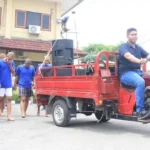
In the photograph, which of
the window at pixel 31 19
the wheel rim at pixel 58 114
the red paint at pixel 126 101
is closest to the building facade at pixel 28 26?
the window at pixel 31 19

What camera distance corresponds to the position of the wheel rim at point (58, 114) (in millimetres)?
7668

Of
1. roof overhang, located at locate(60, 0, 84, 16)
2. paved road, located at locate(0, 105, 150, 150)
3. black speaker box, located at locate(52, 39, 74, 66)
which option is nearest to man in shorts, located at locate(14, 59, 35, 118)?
black speaker box, located at locate(52, 39, 74, 66)

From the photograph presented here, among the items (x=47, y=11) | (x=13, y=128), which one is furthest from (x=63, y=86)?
(x=47, y=11)

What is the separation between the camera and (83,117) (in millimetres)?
9727

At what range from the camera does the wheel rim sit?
767 centimetres

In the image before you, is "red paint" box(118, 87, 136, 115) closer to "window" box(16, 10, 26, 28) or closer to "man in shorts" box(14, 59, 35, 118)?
"man in shorts" box(14, 59, 35, 118)

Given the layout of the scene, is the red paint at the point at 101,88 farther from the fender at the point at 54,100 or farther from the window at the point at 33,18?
the window at the point at 33,18

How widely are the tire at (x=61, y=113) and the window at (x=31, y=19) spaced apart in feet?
39.3

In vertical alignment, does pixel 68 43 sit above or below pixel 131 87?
above

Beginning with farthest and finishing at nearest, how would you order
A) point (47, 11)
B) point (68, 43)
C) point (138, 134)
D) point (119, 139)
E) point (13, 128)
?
1. point (47, 11)
2. point (68, 43)
3. point (13, 128)
4. point (138, 134)
5. point (119, 139)

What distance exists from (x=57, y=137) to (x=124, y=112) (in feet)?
4.84

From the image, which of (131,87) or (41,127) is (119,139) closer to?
(131,87)

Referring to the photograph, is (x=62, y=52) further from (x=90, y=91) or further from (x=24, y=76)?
(x=90, y=91)

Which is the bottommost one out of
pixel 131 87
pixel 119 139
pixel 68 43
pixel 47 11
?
pixel 119 139
